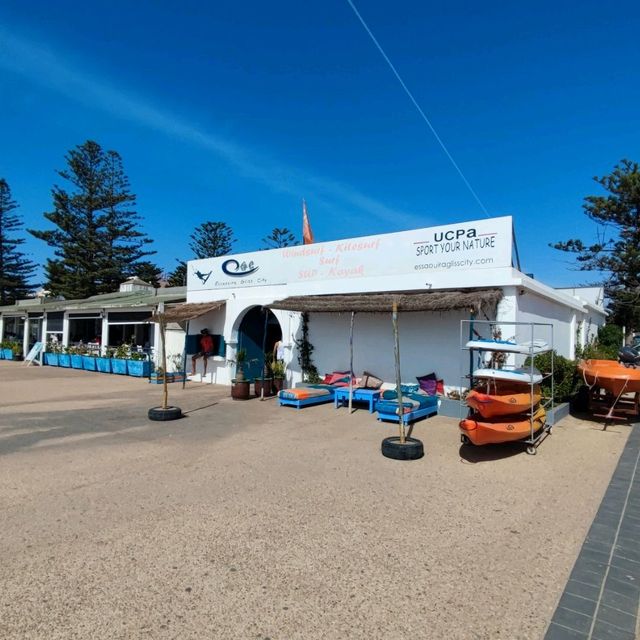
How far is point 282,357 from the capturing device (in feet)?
41.8

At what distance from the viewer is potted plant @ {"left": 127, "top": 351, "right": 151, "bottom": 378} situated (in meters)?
16.3

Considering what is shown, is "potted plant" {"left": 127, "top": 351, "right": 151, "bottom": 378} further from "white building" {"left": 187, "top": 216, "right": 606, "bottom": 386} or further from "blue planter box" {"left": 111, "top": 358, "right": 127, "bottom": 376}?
"white building" {"left": 187, "top": 216, "right": 606, "bottom": 386}

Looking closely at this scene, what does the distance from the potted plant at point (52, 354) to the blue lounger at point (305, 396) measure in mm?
15462

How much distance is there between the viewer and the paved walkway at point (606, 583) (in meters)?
2.55

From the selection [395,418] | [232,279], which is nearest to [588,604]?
[395,418]

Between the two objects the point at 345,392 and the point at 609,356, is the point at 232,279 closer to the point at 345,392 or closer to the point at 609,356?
the point at 345,392

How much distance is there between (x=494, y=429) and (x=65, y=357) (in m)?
20.0

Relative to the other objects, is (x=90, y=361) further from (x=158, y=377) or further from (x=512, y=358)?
(x=512, y=358)

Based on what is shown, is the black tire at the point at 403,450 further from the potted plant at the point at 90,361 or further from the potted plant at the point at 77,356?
the potted plant at the point at 77,356

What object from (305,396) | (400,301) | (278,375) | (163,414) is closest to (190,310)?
(278,375)

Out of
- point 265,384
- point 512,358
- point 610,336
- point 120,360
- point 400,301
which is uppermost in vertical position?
point 400,301

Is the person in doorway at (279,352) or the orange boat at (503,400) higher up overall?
the person in doorway at (279,352)

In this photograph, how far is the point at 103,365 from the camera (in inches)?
706

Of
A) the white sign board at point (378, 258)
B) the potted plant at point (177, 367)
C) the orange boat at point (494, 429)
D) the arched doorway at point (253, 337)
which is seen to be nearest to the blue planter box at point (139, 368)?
the potted plant at point (177, 367)
